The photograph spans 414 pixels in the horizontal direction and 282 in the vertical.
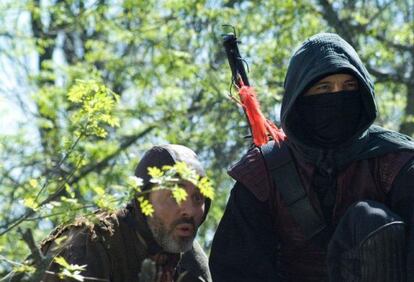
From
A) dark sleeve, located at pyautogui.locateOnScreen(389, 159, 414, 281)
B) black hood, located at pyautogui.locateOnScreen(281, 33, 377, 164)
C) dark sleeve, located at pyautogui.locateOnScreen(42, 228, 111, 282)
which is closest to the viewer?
dark sleeve, located at pyautogui.locateOnScreen(389, 159, 414, 281)

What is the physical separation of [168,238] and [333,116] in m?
1.02

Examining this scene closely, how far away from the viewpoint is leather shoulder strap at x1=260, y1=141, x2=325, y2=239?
5.79 m

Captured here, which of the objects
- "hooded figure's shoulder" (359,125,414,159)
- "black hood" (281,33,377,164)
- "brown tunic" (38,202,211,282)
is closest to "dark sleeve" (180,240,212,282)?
"brown tunic" (38,202,211,282)

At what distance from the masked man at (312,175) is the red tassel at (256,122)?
0.17 m

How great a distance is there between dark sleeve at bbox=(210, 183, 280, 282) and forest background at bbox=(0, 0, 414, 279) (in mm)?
5850

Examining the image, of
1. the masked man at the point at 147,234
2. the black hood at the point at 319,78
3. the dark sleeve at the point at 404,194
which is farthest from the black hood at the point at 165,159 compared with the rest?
the dark sleeve at the point at 404,194

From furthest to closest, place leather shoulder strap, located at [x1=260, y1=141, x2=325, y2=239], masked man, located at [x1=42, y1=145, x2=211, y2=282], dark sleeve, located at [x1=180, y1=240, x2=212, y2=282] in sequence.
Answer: dark sleeve, located at [x1=180, y1=240, x2=212, y2=282], masked man, located at [x1=42, y1=145, x2=211, y2=282], leather shoulder strap, located at [x1=260, y1=141, x2=325, y2=239]

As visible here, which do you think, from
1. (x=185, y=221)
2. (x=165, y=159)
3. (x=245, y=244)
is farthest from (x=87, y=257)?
(x=245, y=244)

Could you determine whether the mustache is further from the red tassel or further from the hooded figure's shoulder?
the hooded figure's shoulder

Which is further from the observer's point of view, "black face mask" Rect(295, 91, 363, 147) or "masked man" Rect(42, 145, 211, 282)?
"masked man" Rect(42, 145, 211, 282)

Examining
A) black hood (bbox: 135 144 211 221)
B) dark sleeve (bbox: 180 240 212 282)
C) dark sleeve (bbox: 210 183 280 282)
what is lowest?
dark sleeve (bbox: 180 240 212 282)

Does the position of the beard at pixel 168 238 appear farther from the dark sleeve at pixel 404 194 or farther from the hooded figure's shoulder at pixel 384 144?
the dark sleeve at pixel 404 194

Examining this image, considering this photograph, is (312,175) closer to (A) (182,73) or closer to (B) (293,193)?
(B) (293,193)

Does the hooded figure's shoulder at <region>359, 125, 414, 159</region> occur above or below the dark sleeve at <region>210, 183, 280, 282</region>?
above
